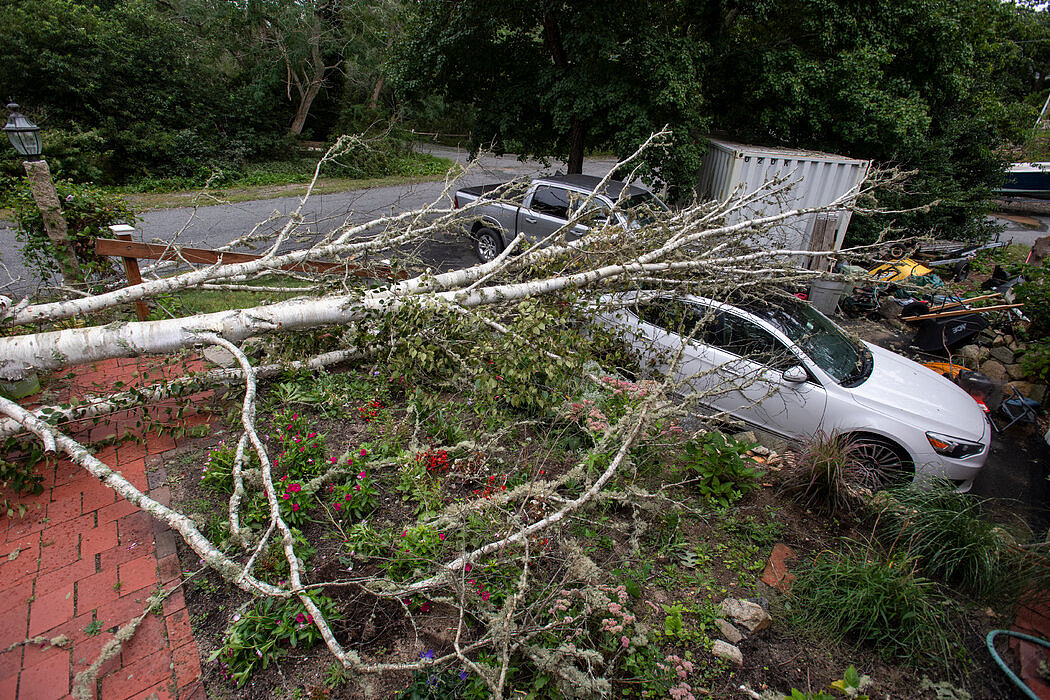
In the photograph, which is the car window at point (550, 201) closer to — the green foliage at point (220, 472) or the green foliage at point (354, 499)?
the green foliage at point (354, 499)

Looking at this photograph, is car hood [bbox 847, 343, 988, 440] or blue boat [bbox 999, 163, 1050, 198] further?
blue boat [bbox 999, 163, 1050, 198]

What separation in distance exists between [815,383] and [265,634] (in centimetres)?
453

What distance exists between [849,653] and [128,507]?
14.6 ft

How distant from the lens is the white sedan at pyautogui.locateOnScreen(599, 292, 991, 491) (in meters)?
4.50

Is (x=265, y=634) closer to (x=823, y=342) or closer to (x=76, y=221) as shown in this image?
(x=823, y=342)

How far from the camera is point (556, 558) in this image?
3.18 meters

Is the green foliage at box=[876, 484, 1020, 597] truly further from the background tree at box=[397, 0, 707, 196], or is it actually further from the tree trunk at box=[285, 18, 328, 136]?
the tree trunk at box=[285, 18, 328, 136]

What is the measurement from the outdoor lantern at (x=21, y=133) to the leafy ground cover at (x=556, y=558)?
417cm

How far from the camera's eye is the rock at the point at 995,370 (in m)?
6.79

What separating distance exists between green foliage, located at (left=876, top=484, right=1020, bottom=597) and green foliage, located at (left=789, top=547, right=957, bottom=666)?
0.23 m

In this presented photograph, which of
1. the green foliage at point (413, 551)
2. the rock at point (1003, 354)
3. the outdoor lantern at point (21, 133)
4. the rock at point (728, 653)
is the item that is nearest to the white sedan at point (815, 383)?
the rock at point (728, 653)

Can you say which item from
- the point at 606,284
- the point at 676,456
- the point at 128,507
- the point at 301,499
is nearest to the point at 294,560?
the point at 301,499

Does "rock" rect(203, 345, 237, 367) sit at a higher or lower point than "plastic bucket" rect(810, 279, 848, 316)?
lower

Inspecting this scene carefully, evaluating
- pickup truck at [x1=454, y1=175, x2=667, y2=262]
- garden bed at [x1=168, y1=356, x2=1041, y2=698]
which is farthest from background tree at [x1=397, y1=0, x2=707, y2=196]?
garden bed at [x1=168, y1=356, x2=1041, y2=698]
